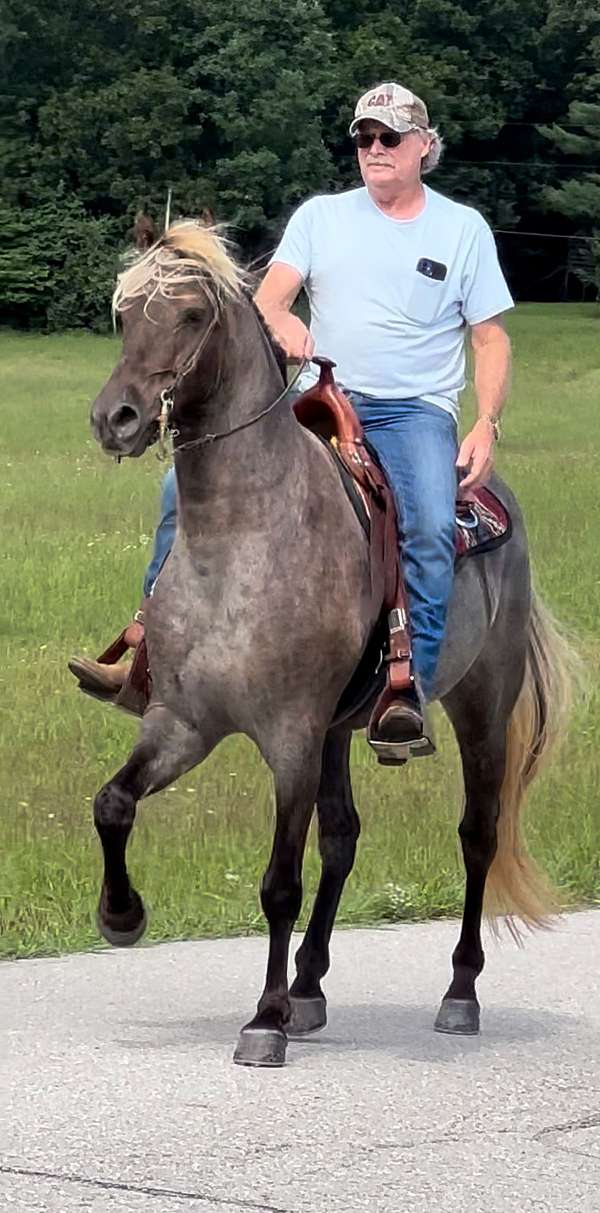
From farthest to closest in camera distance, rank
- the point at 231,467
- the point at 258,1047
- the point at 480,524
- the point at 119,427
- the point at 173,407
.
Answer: the point at 480,524 < the point at 231,467 < the point at 258,1047 < the point at 173,407 < the point at 119,427

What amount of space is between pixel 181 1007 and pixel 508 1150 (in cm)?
163

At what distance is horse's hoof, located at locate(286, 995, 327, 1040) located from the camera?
6891mm

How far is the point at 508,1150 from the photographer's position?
562cm

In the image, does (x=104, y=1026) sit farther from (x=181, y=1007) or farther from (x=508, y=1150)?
(x=508, y=1150)

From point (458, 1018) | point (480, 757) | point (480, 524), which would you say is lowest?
point (458, 1018)

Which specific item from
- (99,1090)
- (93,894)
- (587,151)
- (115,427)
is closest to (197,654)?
(115,427)

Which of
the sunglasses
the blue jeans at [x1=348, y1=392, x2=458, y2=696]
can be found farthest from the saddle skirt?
the sunglasses

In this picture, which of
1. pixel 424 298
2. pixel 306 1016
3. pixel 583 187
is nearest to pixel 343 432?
pixel 424 298

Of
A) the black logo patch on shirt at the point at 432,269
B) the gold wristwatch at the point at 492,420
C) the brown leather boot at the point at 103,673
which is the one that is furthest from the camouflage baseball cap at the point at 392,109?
the brown leather boot at the point at 103,673

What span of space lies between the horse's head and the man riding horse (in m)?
0.73

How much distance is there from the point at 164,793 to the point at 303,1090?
188 inches

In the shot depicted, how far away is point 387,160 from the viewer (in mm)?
7102

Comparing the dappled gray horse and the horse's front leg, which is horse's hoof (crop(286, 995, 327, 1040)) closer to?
the dappled gray horse

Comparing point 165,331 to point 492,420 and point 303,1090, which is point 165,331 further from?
point 303,1090
